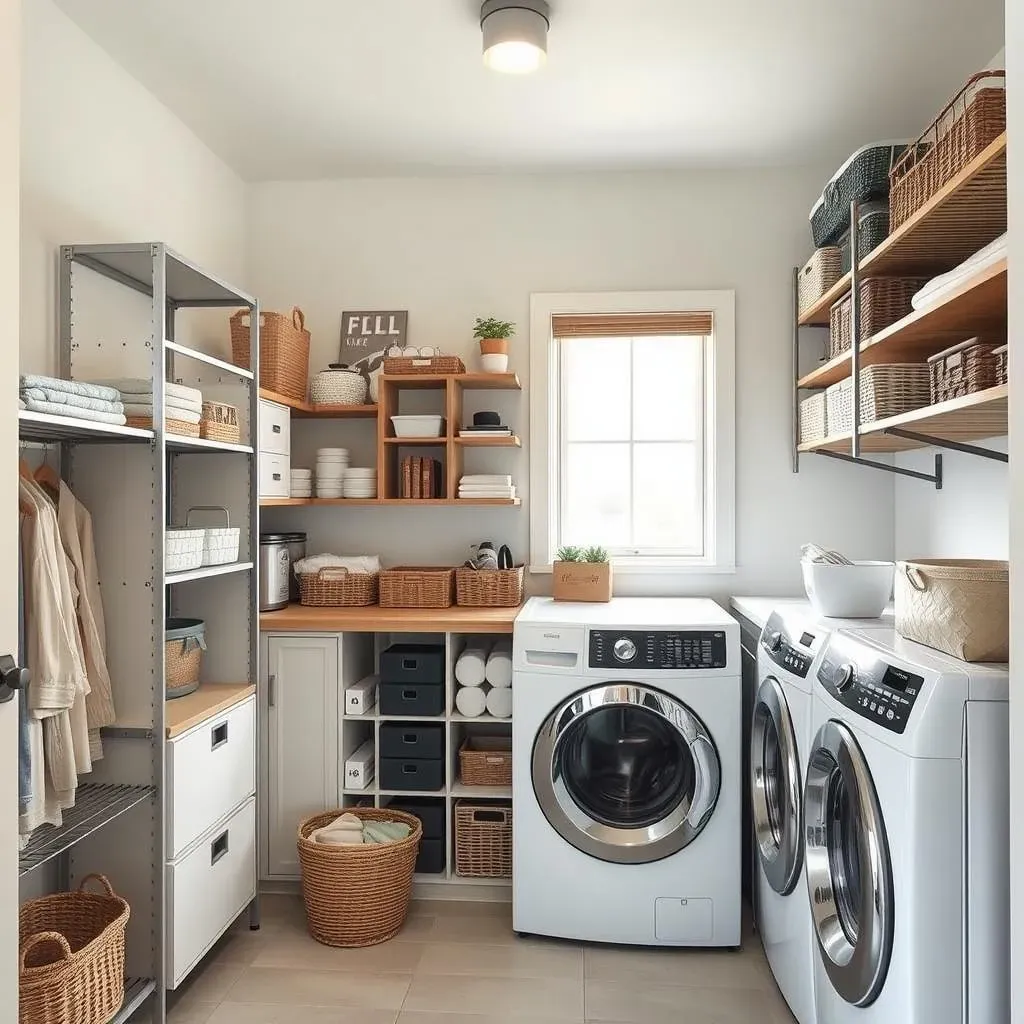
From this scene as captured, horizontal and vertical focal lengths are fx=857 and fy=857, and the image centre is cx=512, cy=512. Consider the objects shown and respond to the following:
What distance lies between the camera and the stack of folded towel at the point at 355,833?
2.72 metres

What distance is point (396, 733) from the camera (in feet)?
9.64

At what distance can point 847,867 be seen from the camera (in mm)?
1873

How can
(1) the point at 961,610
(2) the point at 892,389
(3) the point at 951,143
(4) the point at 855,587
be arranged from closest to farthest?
(1) the point at 961,610, (3) the point at 951,143, (2) the point at 892,389, (4) the point at 855,587

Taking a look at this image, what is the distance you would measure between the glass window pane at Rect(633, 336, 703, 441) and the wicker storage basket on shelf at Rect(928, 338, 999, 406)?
1.51m

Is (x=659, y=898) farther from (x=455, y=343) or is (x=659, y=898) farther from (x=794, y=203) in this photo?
(x=794, y=203)

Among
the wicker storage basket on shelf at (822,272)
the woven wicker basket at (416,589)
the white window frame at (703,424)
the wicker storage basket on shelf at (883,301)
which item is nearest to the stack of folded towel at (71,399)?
the woven wicker basket at (416,589)

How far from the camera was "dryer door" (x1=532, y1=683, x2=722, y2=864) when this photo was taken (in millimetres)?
2574

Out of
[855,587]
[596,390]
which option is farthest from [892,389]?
[596,390]

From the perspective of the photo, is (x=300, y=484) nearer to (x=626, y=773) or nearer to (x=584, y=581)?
(x=584, y=581)

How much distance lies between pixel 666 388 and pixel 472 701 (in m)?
1.48

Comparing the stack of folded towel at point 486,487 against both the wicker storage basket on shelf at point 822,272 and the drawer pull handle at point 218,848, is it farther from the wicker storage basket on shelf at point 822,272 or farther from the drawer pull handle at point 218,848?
the drawer pull handle at point 218,848

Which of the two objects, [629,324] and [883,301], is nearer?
[883,301]

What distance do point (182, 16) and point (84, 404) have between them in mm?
1158

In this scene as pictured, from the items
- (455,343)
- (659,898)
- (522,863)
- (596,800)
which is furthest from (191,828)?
(455,343)
